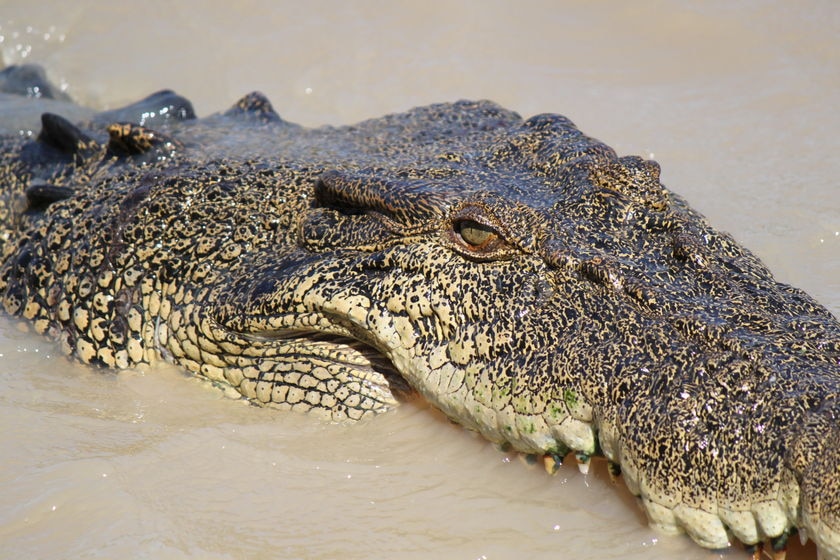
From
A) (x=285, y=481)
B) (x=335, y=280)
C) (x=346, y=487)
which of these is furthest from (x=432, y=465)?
(x=335, y=280)

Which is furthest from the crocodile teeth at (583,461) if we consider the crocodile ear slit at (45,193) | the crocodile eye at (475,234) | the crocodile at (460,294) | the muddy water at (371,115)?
the crocodile ear slit at (45,193)

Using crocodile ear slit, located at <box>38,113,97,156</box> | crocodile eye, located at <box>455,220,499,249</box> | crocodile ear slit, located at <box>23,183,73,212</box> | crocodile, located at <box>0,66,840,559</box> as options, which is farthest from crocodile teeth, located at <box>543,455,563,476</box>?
crocodile ear slit, located at <box>38,113,97,156</box>

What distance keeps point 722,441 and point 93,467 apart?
2245mm

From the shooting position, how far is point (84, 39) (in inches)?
315

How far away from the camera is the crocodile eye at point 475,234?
3369mm

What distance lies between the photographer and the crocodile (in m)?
2.62

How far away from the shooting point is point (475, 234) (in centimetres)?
341

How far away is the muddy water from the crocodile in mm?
220

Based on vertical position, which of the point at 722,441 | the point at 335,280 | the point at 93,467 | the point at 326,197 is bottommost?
the point at 93,467

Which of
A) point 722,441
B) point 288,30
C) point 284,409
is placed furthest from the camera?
point 288,30

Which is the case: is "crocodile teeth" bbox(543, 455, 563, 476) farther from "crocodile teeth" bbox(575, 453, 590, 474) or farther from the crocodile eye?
the crocodile eye

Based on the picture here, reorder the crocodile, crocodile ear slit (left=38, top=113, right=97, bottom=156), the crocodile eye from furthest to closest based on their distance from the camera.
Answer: crocodile ear slit (left=38, top=113, right=97, bottom=156) → the crocodile eye → the crocodile

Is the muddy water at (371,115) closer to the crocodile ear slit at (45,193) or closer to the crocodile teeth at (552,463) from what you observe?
the crocodile teeth at (552,463)

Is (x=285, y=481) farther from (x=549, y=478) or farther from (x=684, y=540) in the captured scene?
(x=684, y=540)
